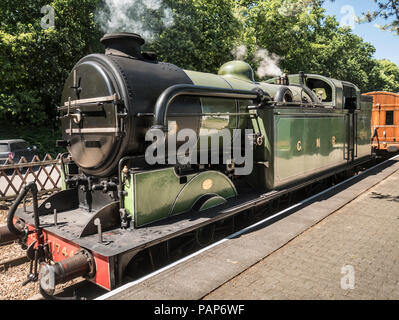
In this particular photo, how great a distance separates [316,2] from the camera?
23.8 ft

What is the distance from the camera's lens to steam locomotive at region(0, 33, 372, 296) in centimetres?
370

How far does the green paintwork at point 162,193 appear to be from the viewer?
154 inches

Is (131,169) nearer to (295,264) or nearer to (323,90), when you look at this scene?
(295,264)

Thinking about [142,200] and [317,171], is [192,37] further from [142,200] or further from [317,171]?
[142,200]

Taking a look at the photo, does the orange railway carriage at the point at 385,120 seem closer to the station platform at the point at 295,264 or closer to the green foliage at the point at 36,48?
the station platform at the point at 295,264

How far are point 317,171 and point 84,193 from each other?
528cm
